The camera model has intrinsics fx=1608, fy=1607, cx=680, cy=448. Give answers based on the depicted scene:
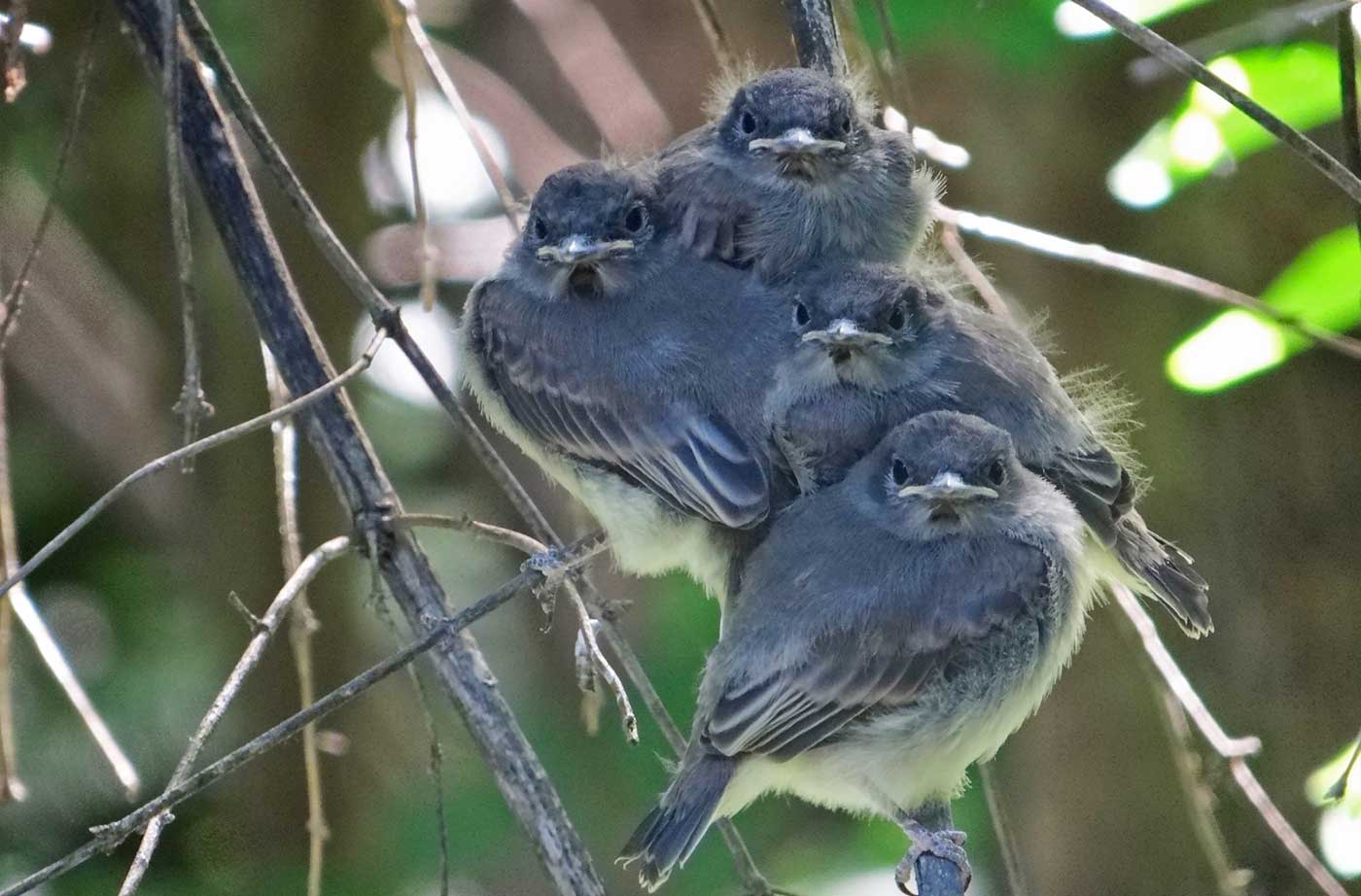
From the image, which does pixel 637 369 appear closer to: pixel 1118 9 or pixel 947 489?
pixel 947 489

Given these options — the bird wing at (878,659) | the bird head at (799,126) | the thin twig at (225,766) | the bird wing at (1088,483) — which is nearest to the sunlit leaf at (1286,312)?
the bird wing at (1088,483)

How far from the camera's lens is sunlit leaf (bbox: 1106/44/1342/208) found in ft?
8.95

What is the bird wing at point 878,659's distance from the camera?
102 inches

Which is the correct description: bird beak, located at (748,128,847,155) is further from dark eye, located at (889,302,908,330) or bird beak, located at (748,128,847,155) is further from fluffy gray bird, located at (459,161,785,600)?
dark eye, located at (889,302,908,330)

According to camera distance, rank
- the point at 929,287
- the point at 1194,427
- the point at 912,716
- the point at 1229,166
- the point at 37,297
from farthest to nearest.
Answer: the point at 1194,427 < the point at 37,297 < the point at 1229,166 < the point at 929,287 < the point at 912,716

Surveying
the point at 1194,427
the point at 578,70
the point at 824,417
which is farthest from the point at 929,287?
the point at 578,70

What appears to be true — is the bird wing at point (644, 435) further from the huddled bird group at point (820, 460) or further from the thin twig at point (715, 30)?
the thin twig at point (715, 30)

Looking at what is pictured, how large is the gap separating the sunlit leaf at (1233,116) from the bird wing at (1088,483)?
467 millimetres

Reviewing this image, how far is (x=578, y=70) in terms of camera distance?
514 cm

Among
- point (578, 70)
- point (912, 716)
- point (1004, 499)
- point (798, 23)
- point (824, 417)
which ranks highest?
point (578, 70)

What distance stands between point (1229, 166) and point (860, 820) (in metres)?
2.43

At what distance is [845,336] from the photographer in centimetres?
258

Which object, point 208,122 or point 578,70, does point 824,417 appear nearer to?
point 208,122

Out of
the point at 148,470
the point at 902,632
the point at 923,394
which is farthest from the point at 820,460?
the point at 148,470
